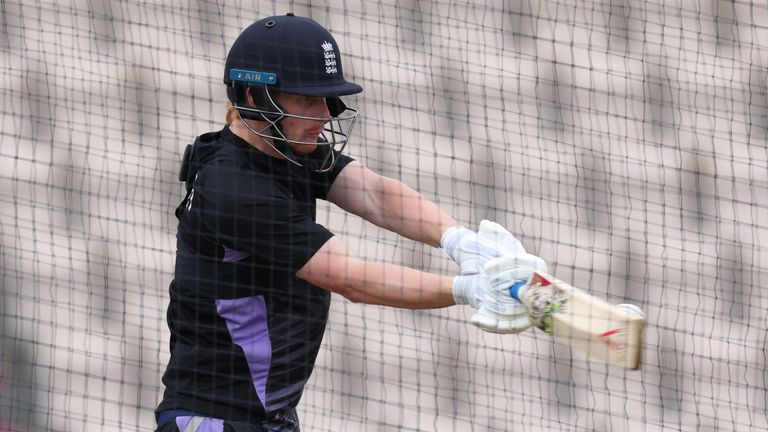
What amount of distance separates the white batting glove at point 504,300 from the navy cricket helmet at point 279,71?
1.83 feet

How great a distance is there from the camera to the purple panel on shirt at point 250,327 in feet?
10.8

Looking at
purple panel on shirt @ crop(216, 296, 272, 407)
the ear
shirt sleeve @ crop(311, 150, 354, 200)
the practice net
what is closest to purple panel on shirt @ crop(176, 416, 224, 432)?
purple panel on shirt @ crop(216, 296, 272, 407)

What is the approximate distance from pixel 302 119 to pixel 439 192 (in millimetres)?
3121

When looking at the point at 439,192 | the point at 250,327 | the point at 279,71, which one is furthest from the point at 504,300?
the point at 439,192

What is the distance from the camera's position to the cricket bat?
2.92 m

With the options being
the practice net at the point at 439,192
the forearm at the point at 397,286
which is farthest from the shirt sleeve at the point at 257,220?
the practice net at the point at 439,192

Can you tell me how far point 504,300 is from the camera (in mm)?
3016

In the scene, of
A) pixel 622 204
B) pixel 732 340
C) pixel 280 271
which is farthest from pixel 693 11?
pixel 280 271

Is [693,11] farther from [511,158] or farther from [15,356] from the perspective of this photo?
[15,356]

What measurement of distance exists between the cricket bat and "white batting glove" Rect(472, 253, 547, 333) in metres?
0.02

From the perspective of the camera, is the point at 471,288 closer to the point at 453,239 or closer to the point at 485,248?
the point at 485,248

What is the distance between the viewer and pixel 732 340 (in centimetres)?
666

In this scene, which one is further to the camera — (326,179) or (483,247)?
(326,179)

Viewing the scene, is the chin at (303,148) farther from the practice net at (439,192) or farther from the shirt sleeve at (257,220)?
the practice net at (439,192)
